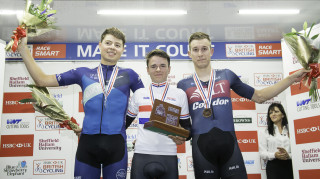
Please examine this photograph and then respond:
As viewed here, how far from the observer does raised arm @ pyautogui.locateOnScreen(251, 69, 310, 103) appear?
8.72ft

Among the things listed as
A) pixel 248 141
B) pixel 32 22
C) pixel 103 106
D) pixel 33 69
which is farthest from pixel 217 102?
pixel 248 141

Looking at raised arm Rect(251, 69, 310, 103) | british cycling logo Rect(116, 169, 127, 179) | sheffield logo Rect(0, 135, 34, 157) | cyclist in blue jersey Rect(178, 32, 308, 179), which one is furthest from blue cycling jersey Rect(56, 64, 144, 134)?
sheffield logo Rect(0, 135, 34, 157)

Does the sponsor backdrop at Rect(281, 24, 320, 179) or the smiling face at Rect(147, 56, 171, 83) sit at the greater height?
the smiling face at Rect(147, 56, 171, 83)

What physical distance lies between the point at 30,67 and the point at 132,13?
11.9 feet

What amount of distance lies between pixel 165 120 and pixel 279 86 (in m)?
1.12

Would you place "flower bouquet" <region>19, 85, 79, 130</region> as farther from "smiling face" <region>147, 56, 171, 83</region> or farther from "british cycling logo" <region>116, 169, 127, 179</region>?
"smiling face" <region>147, 56, 171, 83</region>

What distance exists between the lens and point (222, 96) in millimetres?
2691

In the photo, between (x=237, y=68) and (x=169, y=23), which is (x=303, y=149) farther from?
(x=169, y=23)

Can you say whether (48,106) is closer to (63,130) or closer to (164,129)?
(164,129)

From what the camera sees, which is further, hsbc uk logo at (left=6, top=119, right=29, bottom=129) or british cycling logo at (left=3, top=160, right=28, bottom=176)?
hsbc uk logo at (left=6, top=119, right=29, bottom=129)

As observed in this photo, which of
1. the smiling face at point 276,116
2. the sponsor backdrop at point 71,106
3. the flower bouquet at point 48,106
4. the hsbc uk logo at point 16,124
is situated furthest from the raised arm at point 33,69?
the smiling face at point 276,116

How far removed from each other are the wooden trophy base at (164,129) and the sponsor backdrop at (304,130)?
328 cm

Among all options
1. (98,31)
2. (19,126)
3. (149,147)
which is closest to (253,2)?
(98,31)

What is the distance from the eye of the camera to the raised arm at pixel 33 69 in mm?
2568
